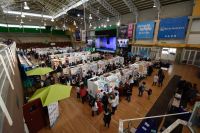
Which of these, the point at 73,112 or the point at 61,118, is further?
the point at 73,112

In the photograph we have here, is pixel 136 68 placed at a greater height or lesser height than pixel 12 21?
lesser

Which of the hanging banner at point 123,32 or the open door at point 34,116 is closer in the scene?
the open door at point 34,116

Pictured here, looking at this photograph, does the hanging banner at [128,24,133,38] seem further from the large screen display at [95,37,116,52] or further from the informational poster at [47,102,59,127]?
the informational poster at [47,102,59,127]

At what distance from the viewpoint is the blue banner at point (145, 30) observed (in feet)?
64.1

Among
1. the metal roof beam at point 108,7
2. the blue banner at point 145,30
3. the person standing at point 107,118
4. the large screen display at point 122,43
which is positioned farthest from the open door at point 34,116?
the large screen display at point 122,43

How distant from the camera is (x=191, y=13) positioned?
15.7m

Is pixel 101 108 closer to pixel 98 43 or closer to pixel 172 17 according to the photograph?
pixel 172 17

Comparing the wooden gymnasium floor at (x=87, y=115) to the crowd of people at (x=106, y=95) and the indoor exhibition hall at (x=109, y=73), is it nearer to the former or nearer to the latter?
the indoor exhibition hall at (x=109, y=73)

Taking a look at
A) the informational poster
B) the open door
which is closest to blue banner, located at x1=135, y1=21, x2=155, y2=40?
the informational poster

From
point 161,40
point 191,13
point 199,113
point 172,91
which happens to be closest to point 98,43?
point 161,40

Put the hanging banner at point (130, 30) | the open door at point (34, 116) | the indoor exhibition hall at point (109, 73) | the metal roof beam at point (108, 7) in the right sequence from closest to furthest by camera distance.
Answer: the indoor exhibition hall at point (109, 73) < the open door at point (34, 116) < the metal roof beam at point (108, 7) < the hanging banner at point (130, 30)

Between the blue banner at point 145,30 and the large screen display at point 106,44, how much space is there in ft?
19.0

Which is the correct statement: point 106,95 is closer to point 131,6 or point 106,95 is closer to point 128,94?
point 128,94

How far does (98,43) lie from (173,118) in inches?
1061
